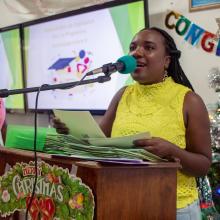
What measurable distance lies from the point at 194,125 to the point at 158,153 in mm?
349

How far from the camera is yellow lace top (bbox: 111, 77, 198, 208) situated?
120 cm

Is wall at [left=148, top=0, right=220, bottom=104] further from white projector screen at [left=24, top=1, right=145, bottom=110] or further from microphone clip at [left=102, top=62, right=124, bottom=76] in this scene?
microphone clip at [left=102, top=62, right=124, bottom=76]

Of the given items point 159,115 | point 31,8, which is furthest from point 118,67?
point 31,8

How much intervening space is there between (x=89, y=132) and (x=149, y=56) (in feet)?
1.59

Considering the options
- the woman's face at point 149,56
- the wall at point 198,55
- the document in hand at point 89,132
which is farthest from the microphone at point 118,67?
the wall at point 198,55

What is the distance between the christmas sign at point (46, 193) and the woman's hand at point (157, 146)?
17cm

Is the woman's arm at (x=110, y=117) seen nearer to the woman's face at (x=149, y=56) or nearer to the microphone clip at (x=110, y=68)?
the woman's face at (x=149, y=56)

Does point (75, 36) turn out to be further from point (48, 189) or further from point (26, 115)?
point (48, 189)

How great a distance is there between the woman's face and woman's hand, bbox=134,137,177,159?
42 cm

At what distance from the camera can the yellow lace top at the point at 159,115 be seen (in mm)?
1203

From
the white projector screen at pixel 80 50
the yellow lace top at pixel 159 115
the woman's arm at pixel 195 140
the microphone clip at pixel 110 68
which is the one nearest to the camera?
the microphone clip at pixel 110 68

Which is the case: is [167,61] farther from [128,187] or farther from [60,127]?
[128,187]

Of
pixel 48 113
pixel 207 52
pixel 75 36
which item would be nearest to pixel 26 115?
pixel 48 113

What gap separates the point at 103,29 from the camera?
2607 millimetres
